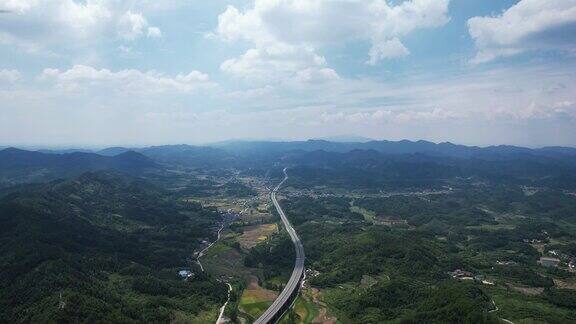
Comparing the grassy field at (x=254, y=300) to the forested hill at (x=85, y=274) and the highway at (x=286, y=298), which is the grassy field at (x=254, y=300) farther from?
the forested hill at (x=85, y=274)

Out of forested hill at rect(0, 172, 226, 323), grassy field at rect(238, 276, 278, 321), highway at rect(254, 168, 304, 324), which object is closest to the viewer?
forested hill at rect(0, 172, 226, 323)

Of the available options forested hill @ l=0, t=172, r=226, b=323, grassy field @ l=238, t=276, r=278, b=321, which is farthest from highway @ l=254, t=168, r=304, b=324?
forested hill @ l=0, t=172, r=226, b=323

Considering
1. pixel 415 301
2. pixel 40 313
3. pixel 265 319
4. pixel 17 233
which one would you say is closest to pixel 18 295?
pixel 40 313

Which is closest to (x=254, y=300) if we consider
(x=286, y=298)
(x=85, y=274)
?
(x=286, y=298)

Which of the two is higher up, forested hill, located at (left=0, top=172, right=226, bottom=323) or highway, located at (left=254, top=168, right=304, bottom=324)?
forested hill, located at (left=0, top=172, right=226, bottom=323)

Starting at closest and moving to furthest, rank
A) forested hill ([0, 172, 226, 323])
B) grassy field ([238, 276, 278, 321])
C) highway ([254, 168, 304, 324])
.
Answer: forested hill ([0, 172, 226, 323]), highway ([254, 168, 304, 324]), grassy field ([238, 276, 278, 321])

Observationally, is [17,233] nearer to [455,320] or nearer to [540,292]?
[455,320]

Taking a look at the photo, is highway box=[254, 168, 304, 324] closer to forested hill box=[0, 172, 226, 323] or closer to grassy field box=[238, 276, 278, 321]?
grassy field box=[238, 276, 278, 321]

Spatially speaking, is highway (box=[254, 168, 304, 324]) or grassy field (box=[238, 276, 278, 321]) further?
grassy field (box=[238, 276, 278, 321])

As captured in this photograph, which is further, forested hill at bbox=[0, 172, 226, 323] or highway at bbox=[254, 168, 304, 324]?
highway at bbox=[254, 168, 304, 324]

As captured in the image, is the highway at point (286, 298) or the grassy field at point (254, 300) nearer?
the highway at point (286, 298)

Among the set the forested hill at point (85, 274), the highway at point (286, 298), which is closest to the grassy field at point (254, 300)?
the highway at point (286, 298)
